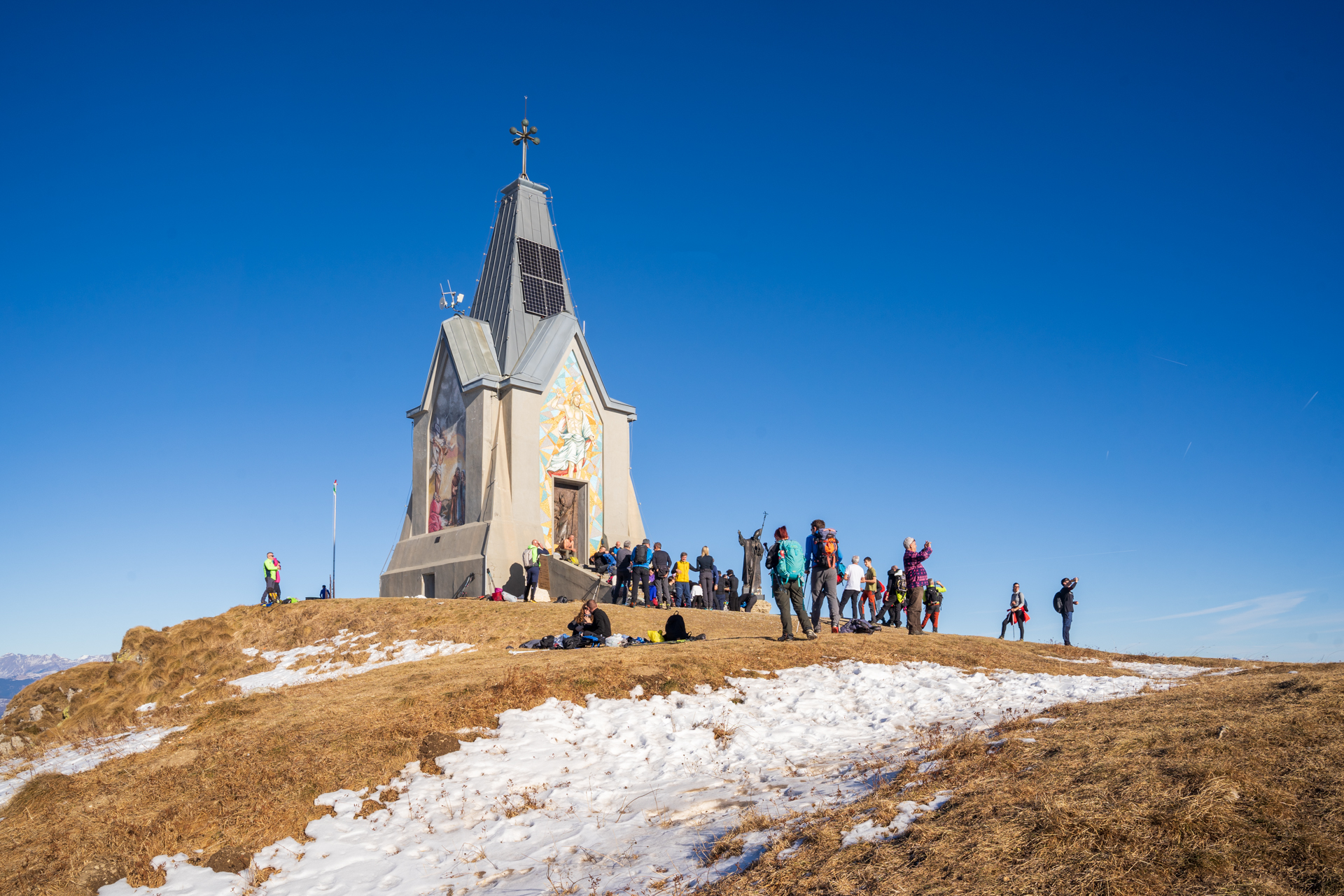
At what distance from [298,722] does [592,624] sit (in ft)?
19.0

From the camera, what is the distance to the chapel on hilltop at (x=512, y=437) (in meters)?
29.2

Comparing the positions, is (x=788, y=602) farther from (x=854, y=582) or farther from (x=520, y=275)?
(x=520, y=275)

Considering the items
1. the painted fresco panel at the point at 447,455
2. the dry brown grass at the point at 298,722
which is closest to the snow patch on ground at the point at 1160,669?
the dry brown grass at the point at 298,722

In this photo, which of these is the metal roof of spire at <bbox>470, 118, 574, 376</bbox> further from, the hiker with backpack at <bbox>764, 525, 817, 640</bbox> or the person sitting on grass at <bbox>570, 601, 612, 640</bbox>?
the hiker with backpack at <bbox>764, 525, 817, 640</bbox>

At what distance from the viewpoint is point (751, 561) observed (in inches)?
1037

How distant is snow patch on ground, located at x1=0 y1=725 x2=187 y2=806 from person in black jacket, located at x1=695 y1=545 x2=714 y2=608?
13712mm

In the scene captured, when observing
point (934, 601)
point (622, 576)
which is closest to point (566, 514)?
point (622, 576)

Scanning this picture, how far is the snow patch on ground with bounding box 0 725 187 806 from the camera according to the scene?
1221 centimetres

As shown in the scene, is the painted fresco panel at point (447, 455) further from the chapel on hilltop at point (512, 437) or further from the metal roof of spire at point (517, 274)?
the metal roof of spire at point (517, 274)

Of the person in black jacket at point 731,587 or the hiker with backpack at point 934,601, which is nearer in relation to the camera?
the hiker with backpack at point 934,601

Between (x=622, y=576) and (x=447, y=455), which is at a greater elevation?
(x=447, y=455)

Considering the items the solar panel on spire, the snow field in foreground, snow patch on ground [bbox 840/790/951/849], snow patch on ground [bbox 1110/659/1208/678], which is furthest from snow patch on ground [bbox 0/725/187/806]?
the solar panel on spire

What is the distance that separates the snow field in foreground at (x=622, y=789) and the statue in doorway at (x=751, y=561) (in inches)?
535

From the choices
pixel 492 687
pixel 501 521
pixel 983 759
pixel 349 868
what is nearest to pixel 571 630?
pixel 492 687
